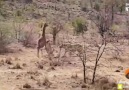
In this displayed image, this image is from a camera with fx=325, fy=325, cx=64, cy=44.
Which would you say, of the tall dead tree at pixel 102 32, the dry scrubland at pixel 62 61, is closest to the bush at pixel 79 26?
the dry scrubland at pixel 62 61

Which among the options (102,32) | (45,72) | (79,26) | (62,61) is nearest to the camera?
(45,72)

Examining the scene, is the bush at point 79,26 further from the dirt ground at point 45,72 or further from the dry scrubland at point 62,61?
the dirt ground at point 45,72

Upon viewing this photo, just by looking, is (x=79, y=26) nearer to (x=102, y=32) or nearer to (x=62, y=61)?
(x=62, y=61)

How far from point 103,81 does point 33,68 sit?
4.21 metres

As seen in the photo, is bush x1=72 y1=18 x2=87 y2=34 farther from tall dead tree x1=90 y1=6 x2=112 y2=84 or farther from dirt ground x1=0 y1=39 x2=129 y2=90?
dirt ground x1=0 y1=39 x2=129 y2=90

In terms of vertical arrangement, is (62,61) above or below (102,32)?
below

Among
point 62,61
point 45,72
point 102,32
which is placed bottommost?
point 62,61

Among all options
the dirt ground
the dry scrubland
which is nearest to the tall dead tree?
the dry scrubland

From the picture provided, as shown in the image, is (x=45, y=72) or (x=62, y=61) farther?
(x=62, y=61)

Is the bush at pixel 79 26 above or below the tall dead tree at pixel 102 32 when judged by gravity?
below

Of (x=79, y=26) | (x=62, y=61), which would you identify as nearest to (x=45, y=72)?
(x=62, y=61)

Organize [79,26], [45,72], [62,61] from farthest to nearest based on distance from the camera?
[79,26] → [62,61] → [45,72]

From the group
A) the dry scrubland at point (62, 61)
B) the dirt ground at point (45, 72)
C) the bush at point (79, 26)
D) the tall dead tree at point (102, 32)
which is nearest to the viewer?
the dirt ground at point (45, 72)

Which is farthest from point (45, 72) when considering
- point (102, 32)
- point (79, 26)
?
point (79, 26)
